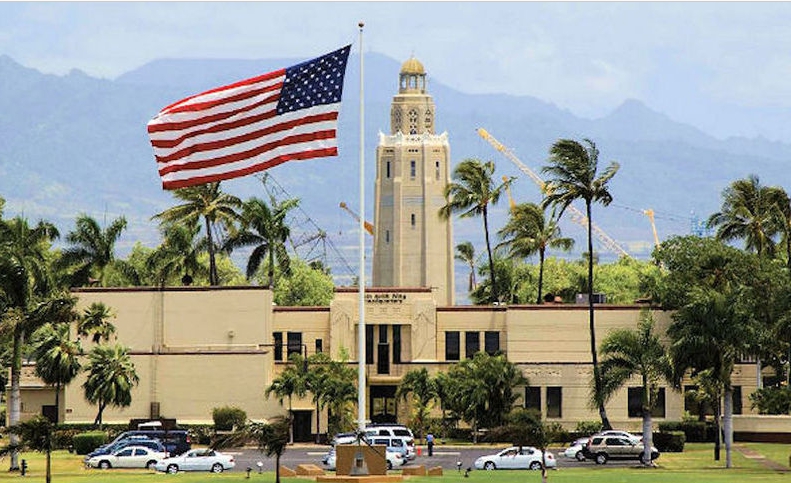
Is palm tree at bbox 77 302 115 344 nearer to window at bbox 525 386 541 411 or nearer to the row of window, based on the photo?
the row of window

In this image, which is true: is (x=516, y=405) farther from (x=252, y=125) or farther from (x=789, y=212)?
(x=252, y=125)

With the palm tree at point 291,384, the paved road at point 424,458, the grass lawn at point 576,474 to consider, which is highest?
the palm tree at point 291,384

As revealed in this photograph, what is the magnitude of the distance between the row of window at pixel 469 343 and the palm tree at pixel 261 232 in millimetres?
13142

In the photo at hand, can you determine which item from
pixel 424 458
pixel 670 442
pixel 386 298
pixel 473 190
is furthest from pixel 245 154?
pixel 473 190

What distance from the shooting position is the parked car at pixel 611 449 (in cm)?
9381

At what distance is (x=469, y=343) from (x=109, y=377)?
1046 inches

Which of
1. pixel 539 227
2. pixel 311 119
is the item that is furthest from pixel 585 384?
pixel 311 119

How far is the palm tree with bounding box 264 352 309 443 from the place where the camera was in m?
112

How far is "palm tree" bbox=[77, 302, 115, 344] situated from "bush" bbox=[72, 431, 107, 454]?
460 inches

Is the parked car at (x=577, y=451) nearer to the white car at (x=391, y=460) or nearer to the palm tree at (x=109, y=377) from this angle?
the white car at (x=391, y=460)

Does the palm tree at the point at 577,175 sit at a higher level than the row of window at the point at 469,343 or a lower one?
higher

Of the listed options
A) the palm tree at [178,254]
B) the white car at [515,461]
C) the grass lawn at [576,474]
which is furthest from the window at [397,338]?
the white car at [515,461]

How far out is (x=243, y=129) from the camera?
2516 inches

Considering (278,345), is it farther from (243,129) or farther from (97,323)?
(243,129)
